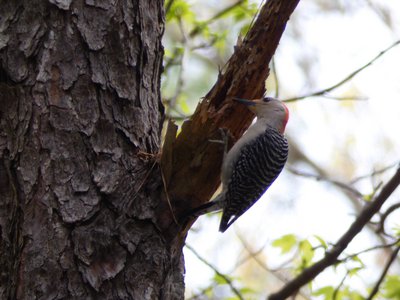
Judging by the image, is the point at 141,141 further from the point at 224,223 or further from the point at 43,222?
the point at 224,223

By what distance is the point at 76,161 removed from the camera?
3.30 metres

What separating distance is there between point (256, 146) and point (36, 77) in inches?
80.5

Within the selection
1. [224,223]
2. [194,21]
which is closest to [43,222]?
[224,223]

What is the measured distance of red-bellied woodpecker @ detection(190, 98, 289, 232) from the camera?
453cm

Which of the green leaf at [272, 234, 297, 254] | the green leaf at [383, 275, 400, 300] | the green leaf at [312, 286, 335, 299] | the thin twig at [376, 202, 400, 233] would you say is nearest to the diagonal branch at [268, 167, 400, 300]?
the thin twig at [376, 202, 400, 233]

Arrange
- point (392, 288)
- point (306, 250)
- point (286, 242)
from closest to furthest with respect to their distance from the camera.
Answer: point (306, 250)
point (392, 288)
point (286, 242)

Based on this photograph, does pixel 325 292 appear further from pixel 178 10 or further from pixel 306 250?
pixel 178 10

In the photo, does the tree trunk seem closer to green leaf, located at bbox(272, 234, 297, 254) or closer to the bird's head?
the bird's head

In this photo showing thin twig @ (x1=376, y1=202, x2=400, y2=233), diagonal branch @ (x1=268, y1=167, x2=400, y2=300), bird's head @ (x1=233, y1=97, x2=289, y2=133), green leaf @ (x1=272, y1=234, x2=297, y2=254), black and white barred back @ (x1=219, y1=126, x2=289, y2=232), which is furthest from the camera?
green leaf @ (x1=272, y1=234, x2=297, y2=254)

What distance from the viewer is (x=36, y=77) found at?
11.0 feet

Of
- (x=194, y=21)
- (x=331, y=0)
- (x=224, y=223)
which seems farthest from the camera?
(x=331, y=0)

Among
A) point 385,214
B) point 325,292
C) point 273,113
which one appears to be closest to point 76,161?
point 385,214

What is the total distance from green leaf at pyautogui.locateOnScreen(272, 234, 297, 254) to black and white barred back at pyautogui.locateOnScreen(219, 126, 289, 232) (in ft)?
2.97

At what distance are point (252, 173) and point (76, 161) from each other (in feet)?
6.01
